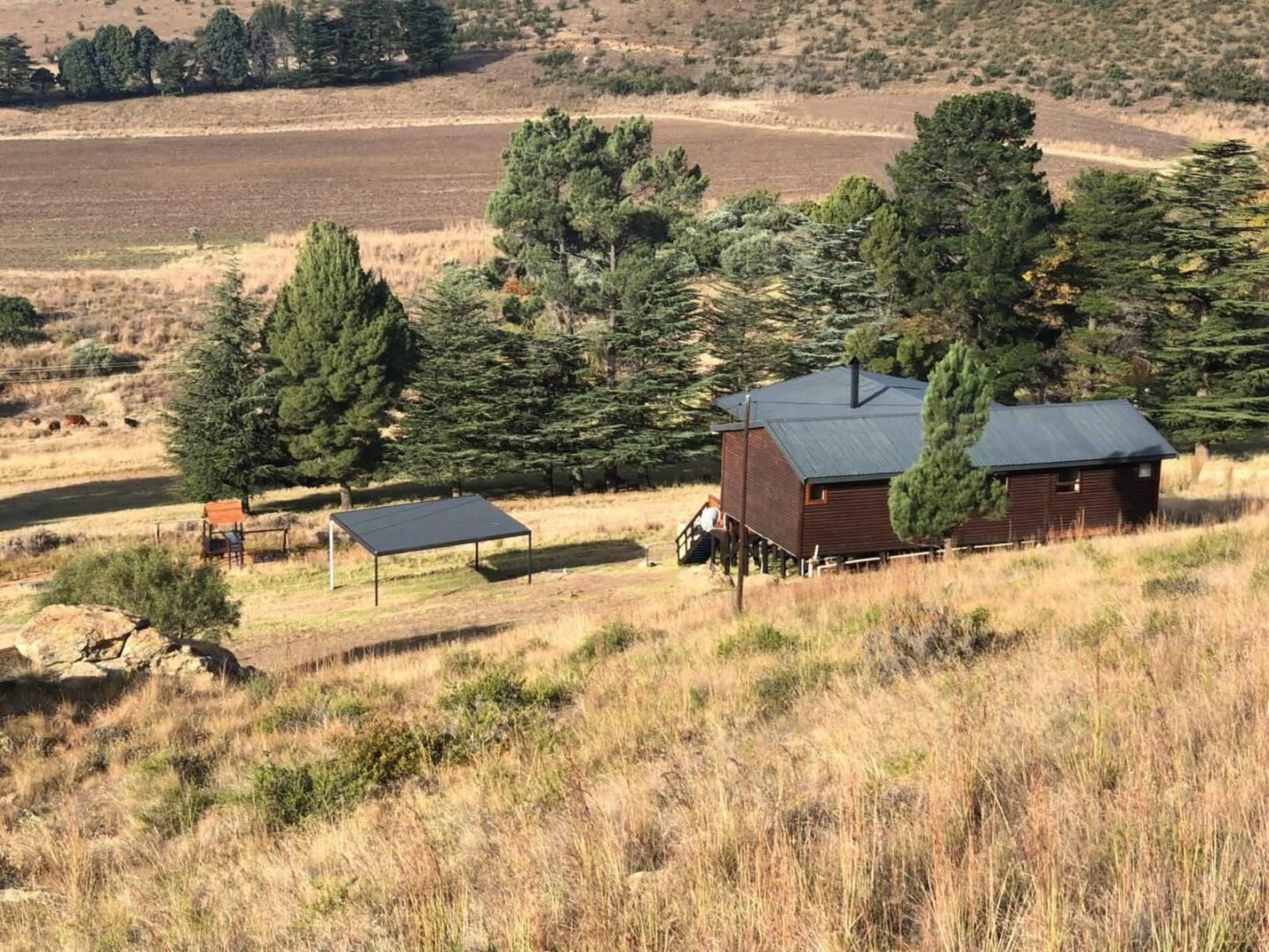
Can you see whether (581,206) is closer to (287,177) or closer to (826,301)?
(826,301)

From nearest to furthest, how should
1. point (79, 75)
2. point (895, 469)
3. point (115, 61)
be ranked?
point (895, 469), point (79, 75), point (115, 61)

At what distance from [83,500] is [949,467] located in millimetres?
37143

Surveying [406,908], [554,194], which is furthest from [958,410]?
[554,194]

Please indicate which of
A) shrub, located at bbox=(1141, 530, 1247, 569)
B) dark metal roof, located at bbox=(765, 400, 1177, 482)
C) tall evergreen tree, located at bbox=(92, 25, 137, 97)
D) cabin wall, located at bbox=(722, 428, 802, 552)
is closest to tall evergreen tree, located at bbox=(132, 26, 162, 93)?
tall evergreen tree, located at bbox=(92, 25, 137, 97)

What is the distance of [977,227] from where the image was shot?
58.6 meters

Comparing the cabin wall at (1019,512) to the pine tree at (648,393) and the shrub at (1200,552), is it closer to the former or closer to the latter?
the shrub at (1200,552)

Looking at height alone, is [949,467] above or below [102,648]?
above

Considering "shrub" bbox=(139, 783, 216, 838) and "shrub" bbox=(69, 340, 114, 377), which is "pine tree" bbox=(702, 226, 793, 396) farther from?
"shrub" bbox=(139, 783, 216, 838)

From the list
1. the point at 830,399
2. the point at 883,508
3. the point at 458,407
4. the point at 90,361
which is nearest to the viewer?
the point at 883,508

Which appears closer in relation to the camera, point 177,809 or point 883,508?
point 177,809

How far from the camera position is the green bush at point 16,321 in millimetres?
65188

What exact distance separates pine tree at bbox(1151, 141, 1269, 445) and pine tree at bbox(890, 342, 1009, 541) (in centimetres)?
2145

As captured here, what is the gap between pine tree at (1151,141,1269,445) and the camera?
44.0 m

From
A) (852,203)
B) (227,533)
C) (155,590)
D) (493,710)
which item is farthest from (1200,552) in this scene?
(852,203)
